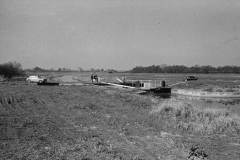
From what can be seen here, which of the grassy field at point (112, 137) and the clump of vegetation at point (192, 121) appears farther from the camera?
the clump of vegetation at point (192, 121)

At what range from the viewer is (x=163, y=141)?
9312mm

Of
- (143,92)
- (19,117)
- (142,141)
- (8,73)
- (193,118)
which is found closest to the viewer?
(142,141)

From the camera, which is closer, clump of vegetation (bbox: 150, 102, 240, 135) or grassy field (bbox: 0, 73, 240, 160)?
grassy field (bbox: 0, 73, 240, 160)

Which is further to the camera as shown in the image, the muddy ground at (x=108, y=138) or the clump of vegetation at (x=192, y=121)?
the clump of vegetation at (x=192, y=121)

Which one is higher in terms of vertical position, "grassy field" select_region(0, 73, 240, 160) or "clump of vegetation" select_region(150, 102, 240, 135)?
"grassy field" select_region(0, 73, 240, 160)

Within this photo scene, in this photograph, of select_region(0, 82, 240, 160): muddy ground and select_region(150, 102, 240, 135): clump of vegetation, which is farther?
select_region(150, 102, 240, 135): clump of vegetation

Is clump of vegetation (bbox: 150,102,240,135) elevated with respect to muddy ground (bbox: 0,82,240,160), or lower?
lower

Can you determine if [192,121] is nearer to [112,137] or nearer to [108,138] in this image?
[112,137]

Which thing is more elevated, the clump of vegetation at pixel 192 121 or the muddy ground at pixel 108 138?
the muddy ground at pixel 108 138

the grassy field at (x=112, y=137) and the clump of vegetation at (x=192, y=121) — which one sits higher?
the grassy field at (x=112, y=137)

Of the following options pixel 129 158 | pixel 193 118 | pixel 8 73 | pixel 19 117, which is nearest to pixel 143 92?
pixel 193 118

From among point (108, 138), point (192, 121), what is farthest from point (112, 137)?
point (192, 121)

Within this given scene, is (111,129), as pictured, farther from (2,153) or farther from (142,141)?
(2,153)

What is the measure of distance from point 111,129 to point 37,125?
3.11m
